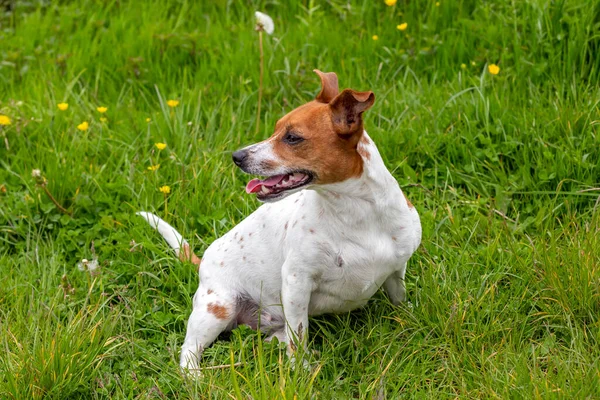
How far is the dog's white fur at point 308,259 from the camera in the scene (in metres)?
3.42

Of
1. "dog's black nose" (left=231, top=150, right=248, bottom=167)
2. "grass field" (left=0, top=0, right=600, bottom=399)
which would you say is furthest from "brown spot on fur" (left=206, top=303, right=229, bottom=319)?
"dog's black nose" (left=231, top=150, right=248, bottom=167)

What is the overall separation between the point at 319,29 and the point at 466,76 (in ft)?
3.79

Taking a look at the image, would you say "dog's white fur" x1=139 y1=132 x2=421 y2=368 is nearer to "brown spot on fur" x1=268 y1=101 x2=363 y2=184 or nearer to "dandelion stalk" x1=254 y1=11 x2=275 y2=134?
"brown spot on fur" x1=268 y1=101 x2=363 y2=184

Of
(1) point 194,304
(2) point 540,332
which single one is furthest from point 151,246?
(2) point 540,332

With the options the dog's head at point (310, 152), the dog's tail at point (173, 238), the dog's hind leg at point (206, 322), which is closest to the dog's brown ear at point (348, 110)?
the dog's head at point (310, 152)

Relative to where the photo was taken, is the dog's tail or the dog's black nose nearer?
the dog's black nose

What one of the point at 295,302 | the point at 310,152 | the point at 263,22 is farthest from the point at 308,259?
the point at 263,22

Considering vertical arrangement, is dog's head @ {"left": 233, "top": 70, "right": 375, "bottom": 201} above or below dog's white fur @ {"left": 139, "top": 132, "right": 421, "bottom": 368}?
above

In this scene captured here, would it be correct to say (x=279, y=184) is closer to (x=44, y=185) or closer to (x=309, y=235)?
(x=309, y=235)

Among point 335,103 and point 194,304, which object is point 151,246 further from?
point 335,103

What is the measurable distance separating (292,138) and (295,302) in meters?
0.72

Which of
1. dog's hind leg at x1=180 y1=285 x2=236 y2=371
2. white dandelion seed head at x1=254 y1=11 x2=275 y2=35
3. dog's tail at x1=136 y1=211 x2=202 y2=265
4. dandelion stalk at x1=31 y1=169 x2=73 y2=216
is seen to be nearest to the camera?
dog's hind leg at x1=180 y1=285 x2=236 y2=371

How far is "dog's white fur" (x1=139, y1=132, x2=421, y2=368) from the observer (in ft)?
11.2

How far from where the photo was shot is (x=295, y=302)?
11.4ft
